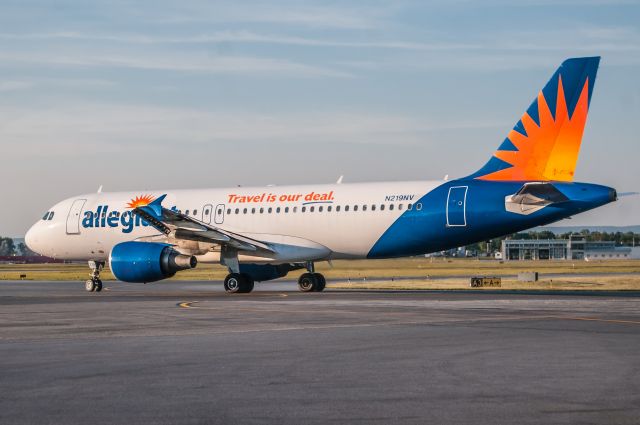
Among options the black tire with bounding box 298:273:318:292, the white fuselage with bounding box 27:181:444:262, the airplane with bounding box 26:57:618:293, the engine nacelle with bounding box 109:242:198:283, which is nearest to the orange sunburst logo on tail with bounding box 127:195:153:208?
the airplane with bounding box 26:57:618:293

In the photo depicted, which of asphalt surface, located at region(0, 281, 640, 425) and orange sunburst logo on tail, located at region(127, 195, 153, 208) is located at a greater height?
orange sunburst logo on tail, located at region(127, 195, 153, 208)

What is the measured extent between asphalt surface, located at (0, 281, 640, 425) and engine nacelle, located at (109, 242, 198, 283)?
12723 mm

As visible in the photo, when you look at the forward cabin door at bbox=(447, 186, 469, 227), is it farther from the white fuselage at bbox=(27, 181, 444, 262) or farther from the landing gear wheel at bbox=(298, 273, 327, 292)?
the landing gear wheel at bbox=(298, 273, 327, 292)

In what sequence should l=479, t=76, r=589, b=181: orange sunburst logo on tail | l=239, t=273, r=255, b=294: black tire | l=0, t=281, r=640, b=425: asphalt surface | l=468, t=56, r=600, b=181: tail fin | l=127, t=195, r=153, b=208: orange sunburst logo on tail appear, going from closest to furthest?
1. l=0, t=281, r=640, b=425: asphalt surface
2. l=468, t=56, r=600, b=181: tail fin
3. l=479, t=76, r=589, b=181: orange sunburst logo on tail
4. l=239, t=273, r=255, b=294: black tire
5. l=127, t=195, r=153, b=208: orange sunburst logo on tail

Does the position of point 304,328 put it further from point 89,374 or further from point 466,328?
point 89,374

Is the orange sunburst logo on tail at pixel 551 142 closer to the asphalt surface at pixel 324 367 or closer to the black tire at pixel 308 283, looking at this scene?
the asphalt surface at pixel 324 367

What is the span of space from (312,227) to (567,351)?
79.9ft

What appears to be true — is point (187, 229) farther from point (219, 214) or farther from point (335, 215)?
point (335, 215)

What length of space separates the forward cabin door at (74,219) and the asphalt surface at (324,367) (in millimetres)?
20819

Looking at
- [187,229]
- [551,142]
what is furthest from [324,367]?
[187,229]

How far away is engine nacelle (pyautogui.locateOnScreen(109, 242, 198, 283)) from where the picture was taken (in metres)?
38.2

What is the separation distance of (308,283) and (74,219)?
40.0ft

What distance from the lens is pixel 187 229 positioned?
38812 mm

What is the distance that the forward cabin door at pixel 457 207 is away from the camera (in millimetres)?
35250
